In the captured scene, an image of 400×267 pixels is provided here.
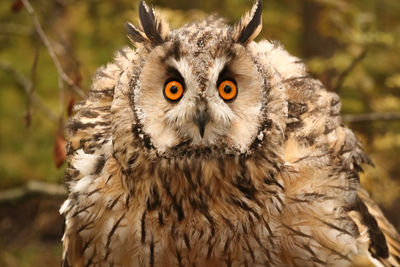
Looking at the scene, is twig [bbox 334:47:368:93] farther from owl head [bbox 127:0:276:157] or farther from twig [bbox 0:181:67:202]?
twig [bbox 0:181:67:202]

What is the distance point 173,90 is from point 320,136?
0.87 metres

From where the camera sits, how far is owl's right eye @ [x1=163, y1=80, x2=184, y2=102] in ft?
6.27

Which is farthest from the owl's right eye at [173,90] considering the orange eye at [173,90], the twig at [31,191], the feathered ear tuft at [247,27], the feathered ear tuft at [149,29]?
the twig at [31,191]

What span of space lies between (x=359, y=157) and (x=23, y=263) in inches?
123

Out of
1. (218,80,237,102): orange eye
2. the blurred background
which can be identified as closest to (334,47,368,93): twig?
the blurred background

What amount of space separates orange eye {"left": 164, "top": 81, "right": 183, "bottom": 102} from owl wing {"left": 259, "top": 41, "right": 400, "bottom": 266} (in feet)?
1.85

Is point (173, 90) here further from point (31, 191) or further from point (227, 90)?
point (31, 191)

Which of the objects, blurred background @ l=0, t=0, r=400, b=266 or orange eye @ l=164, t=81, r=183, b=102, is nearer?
orange eye @ l=164, t=81, r=183, b=102

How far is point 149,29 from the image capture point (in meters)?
2.10

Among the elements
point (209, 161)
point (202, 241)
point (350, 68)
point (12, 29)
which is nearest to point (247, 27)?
point (209, 161)

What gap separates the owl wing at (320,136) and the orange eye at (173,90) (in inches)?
22.2

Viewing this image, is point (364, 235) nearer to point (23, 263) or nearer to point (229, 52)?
point (229, 52)

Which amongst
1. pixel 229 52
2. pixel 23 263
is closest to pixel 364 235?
pixel 229 52

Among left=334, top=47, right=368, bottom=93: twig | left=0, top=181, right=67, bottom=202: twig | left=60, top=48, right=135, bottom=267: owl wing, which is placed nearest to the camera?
left=60, top=48, right=135, bottom=267: owl wing
